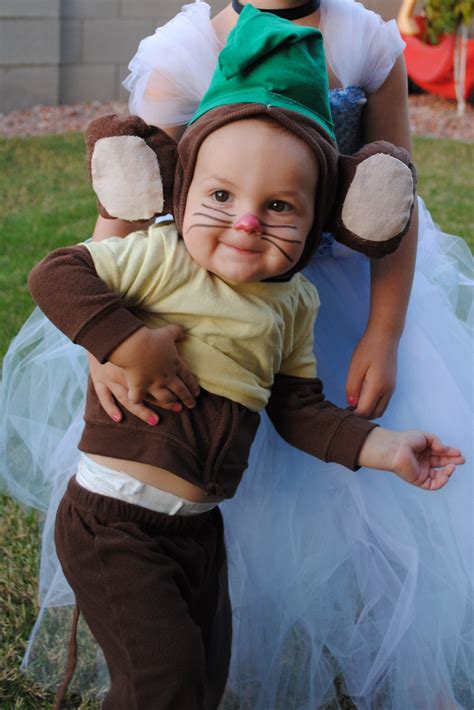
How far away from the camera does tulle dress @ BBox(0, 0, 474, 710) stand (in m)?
1.90

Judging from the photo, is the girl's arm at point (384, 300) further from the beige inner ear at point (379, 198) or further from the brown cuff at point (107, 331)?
the brown cuff at point (107, 331)

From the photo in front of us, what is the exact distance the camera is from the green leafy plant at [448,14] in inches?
324

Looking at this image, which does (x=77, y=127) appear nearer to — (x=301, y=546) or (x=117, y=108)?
(x=117, y=108)

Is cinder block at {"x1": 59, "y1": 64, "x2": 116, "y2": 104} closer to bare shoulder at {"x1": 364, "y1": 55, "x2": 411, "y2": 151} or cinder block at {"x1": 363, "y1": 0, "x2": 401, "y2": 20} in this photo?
cinder block at {"x1": 363, "y1": 0, "x2": 401, "y2": 20}

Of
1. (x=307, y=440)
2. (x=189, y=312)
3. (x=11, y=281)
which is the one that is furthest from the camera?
(x=11, y=281)

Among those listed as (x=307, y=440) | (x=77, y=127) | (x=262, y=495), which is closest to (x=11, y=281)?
(x=262, y=495)

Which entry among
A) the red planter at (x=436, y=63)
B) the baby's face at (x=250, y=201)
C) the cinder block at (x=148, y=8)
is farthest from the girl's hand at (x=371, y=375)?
the red planter at (x=436, y=63)

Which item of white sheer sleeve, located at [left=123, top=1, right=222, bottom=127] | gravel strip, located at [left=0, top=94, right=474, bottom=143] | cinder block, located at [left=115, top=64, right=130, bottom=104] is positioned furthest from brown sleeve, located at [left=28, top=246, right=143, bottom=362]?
cinder block, located at [left=115, top=64, right=130, bottom=104]

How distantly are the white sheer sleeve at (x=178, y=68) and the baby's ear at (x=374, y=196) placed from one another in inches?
15.6

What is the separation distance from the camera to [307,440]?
1703mm

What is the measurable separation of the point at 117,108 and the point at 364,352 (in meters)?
6.54

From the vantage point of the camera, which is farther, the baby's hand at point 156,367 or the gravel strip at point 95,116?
the gravel strip at point 95,116

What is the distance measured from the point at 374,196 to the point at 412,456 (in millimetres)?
408

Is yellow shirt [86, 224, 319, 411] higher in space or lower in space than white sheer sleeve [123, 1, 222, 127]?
lower
